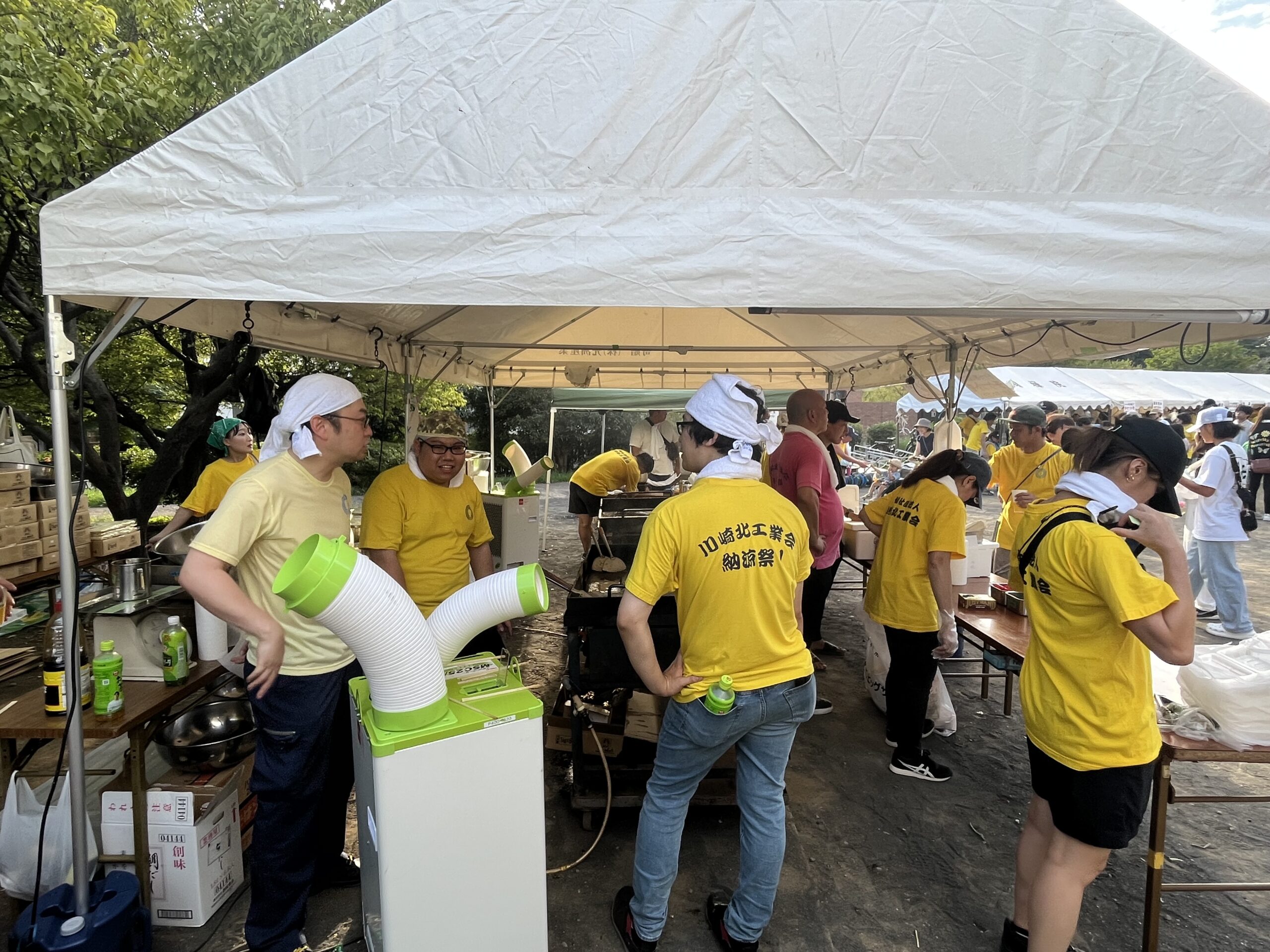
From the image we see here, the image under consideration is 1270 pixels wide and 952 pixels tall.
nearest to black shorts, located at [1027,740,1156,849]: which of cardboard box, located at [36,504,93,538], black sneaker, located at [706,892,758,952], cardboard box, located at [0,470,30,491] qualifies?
black sneaker, located at [706,892,758,952]

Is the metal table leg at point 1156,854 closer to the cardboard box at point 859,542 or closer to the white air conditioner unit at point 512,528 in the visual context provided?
the cardboard box at point 859,542

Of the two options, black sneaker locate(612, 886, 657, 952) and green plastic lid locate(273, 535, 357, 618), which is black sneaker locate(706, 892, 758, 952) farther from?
green plastic lid locate(273, 535, 357, 618)

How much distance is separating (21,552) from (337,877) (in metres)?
4.91

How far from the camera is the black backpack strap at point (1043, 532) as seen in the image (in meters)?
1.74

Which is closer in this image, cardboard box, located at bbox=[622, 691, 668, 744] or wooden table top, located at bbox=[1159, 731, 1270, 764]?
wooden table top, located at bbox=[1159, 731, 1270, 764]

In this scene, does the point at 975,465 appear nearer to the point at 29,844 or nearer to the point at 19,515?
the point at 29,844

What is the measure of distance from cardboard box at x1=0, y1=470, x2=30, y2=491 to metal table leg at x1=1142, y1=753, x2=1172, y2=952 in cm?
746

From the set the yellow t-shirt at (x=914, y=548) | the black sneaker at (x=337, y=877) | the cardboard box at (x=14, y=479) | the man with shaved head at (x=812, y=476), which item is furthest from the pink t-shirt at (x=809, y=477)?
the cardboard box at (x=14, y=479)

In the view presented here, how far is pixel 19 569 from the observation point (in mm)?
5391

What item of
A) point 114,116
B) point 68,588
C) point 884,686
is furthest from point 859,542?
point 114,116

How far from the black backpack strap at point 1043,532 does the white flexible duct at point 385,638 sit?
5.45ft

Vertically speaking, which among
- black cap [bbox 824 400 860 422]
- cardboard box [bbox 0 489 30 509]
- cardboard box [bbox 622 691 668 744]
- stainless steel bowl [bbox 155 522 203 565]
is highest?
black cap [bbox 824 400 860 422]

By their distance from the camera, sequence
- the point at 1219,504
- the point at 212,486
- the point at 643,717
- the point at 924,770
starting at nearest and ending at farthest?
the point at 643,717 → the point at 924,770 → the point at 212,486 → the point at 1219,504

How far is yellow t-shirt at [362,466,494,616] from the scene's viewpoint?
2629 mm
